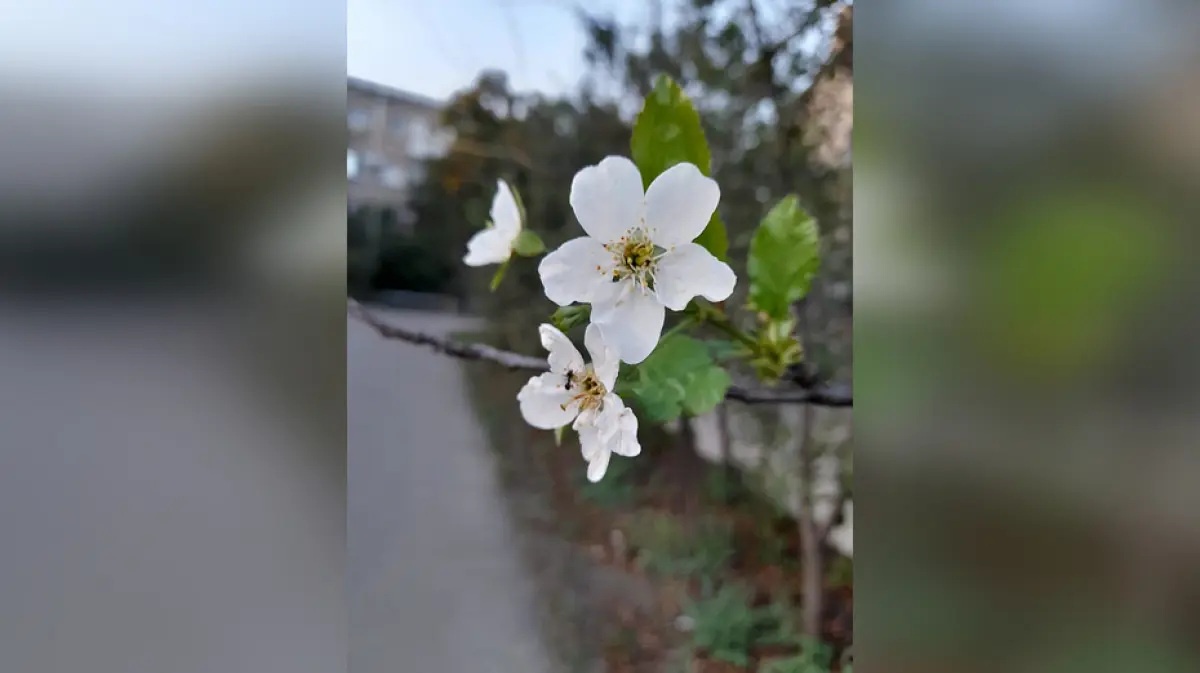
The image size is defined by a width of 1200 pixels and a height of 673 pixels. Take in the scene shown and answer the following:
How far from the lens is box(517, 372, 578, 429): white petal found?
0.92 ft

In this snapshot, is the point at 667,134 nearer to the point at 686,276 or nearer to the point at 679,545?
the point at 686,276

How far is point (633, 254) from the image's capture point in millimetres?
245

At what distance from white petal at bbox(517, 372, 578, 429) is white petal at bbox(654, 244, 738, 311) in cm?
6

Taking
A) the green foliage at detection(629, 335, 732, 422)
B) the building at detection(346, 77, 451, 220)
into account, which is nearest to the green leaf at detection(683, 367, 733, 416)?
the green foliage at detection(629, 335, 732, 422)

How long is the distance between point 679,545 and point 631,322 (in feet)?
3.38

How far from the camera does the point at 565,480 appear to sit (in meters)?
1.21

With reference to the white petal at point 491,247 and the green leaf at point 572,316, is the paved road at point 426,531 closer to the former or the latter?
the white petal at point 491,247

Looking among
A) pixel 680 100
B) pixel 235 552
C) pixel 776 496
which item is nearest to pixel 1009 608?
pixel 680 100

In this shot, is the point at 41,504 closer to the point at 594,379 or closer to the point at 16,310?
the point at 16,310

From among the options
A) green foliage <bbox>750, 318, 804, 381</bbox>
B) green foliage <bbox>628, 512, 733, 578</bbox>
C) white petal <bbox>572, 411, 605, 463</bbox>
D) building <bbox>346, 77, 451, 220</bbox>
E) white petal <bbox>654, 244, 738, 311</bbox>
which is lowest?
green foliage <bbox>628, 512, 733, 578</bbox>

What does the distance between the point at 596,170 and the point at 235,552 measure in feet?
0.85

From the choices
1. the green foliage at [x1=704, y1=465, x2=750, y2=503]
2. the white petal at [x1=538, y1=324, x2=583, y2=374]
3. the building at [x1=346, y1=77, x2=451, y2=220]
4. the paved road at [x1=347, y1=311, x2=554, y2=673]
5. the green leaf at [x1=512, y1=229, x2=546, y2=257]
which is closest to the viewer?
the white petal at [x1=538, y1=324, x2=583, y2=374]

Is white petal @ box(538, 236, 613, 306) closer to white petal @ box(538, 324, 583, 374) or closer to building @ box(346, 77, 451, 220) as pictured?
white petal @ box(538, 324, 583, 374)

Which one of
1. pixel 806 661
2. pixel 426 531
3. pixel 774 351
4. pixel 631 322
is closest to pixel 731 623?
pixel 806 661
